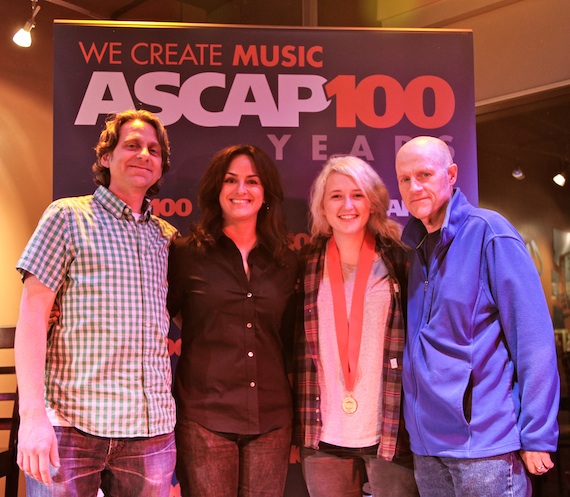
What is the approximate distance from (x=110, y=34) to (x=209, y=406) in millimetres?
2048

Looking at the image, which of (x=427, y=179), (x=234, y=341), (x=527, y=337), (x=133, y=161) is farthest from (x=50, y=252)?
(x=527, y=337)

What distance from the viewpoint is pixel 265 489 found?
2.29 meters

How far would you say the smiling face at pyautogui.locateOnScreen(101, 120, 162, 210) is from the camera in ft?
7.36

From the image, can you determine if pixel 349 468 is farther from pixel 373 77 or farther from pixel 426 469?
pixel 373 77

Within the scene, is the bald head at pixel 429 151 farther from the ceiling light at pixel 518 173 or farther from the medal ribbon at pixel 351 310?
the ceiling light at pixel 518 173

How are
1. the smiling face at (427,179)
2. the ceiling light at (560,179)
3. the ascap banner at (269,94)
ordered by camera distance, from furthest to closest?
1. the ceiling light at (560,179)
2. the ascap banner at (269,94)
3. the smiling face at (427,179)

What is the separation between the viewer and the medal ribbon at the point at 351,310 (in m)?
2.31

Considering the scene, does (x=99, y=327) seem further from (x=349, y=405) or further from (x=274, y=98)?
(x=274, y=98)

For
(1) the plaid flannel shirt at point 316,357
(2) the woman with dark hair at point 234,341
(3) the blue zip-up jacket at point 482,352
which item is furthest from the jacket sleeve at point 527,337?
(2) the woman with dark hair at point 234,341

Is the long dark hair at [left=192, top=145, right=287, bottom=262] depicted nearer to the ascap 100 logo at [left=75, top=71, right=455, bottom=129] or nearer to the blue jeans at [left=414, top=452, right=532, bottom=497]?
the ascap 100 logo at [left=75, top=71, right=455, bottom=129]

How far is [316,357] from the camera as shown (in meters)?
2.39

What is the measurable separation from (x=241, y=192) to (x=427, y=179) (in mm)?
736

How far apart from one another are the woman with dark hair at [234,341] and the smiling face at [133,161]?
297mm

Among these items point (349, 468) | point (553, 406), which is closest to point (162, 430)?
point (349, 468)
